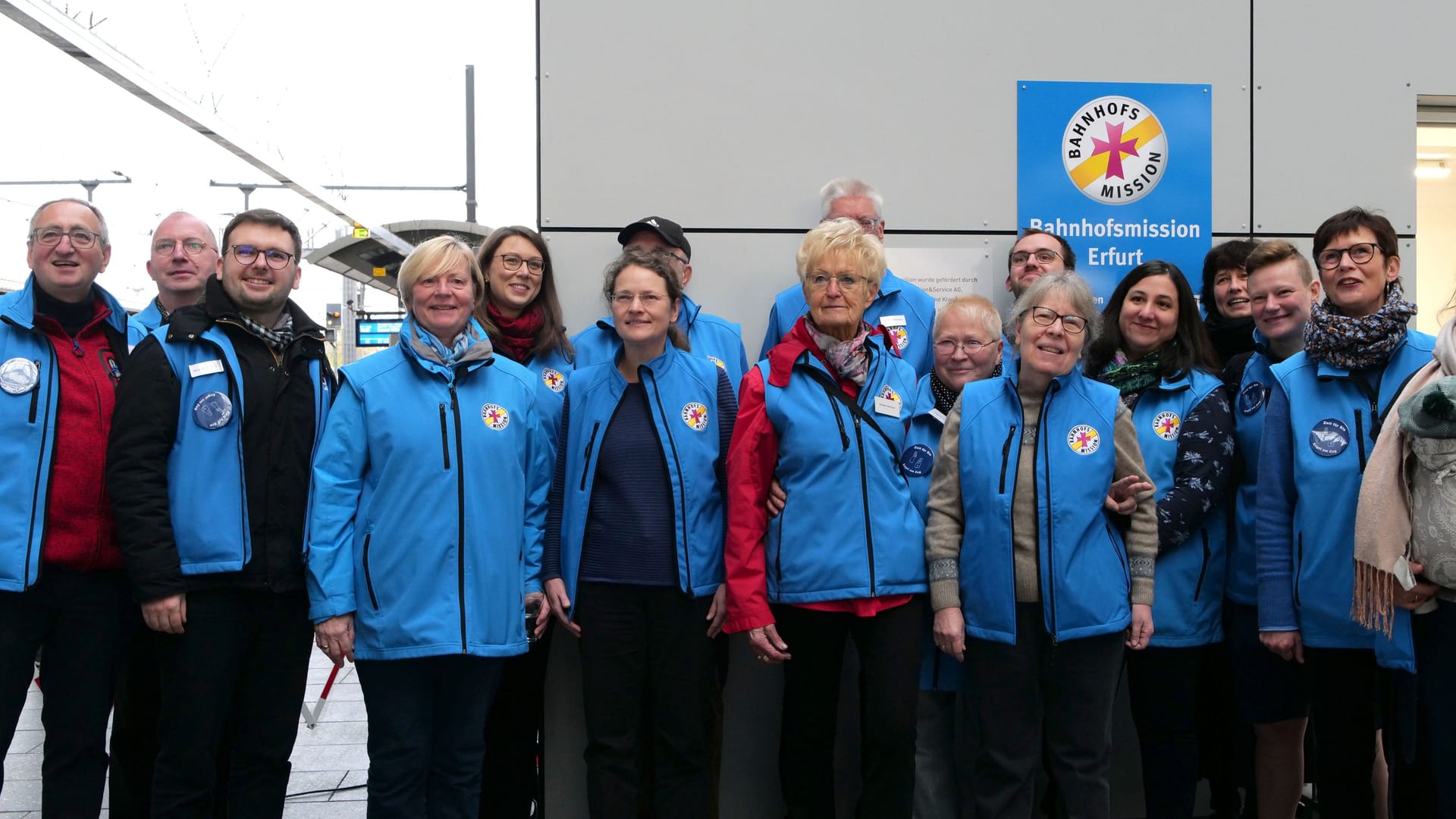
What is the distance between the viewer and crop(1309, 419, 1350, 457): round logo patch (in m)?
2.69

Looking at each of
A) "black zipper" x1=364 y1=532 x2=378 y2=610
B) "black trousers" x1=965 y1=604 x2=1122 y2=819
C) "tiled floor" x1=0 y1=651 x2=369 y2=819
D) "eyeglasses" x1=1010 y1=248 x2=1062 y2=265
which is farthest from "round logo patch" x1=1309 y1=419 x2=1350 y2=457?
"tiled floor" x1=0 y1=651 x2=369 y2=819

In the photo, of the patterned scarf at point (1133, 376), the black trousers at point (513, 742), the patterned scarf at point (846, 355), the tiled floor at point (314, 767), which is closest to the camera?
the patterned scarf at point (846, 355)

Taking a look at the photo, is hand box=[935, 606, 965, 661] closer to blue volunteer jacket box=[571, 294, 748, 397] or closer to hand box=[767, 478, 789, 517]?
hand box=[767, 478, 789, 517]

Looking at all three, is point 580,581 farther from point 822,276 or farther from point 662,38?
point 662,38

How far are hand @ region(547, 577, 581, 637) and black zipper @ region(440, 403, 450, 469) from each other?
49 centimetres

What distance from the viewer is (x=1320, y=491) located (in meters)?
2.69

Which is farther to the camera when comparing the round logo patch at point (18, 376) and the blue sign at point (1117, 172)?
the blue sign at point (1117, 172)

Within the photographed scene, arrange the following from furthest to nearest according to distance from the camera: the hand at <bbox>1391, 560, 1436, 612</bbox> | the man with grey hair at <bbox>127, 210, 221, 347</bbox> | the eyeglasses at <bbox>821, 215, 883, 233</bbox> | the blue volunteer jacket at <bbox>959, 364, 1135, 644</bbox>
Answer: the man with grey hair at <bbox>127, 210, 221, 347</bbox>
the eyeglasses at <bbox>821, 215, 883, 233</bbox>
the blue volunteer jacket at <bbox>959, 364, 1135, 644</bbox>
the hand at <bbox>1391, 560, 1436, 612</bbox>

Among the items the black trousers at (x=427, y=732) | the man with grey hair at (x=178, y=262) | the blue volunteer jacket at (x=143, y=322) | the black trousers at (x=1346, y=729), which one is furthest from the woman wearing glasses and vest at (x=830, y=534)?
the man with grey hair at (x=178, y=262)

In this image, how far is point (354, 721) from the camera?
5383 millimetres

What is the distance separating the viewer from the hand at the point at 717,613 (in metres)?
2.92

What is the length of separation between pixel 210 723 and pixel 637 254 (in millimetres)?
1768

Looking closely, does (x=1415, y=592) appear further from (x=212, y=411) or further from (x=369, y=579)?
(x=212, y=411)

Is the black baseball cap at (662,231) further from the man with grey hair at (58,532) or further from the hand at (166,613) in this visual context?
the hand at (166,613)
